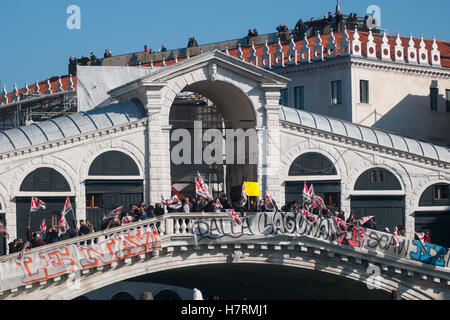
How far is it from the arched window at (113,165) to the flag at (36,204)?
3221 mm

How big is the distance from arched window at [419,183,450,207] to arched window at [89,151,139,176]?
1601 cm

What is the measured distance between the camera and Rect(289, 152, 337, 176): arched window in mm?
59531

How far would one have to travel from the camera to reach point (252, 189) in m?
55.3

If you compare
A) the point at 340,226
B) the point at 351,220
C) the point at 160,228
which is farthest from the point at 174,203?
the point at 351,220

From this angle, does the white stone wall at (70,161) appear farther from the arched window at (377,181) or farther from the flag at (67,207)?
the arched window at (377,181)

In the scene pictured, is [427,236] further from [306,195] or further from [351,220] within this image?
[306,195]

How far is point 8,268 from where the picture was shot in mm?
46938

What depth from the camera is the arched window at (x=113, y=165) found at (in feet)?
183

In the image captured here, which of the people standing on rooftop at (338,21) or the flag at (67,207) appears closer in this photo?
the flag at (67,207)

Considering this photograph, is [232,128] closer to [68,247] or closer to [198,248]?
[198,248]

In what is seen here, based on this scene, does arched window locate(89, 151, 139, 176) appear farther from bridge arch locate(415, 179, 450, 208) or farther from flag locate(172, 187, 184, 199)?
bridge arch locate(415, 179, 450, 208)

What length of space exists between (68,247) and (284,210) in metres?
11.9

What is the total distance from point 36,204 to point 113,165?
4.70 meters

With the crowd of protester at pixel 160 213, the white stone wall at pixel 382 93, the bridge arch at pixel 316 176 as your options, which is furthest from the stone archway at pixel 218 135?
the white stone wall at pixel 382 93
